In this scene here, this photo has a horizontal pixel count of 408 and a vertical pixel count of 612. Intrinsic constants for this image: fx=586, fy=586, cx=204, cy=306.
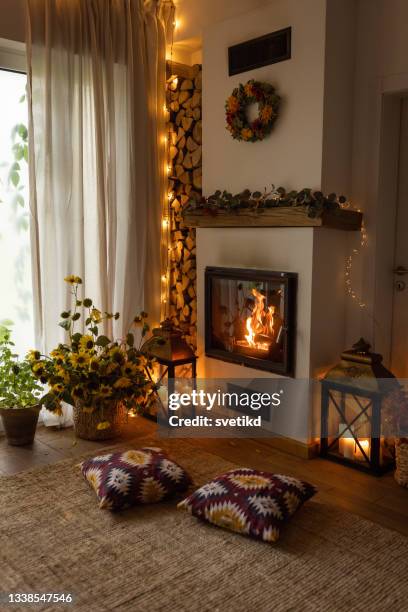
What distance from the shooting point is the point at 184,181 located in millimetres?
3809

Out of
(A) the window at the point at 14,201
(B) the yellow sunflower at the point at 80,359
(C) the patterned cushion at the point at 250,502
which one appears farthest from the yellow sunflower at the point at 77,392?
(C) the patterned cushion at the point at 250,502

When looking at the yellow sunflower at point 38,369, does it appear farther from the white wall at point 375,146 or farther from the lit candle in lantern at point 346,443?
the white wall at point 375,146

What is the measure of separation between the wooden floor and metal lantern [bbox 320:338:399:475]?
0.30ft

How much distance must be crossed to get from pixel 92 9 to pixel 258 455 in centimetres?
259

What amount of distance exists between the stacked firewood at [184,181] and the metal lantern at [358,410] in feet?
3.96

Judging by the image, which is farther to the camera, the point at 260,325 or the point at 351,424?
the point at 260,325

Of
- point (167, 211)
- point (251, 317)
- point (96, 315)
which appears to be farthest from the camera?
point (167, 211)

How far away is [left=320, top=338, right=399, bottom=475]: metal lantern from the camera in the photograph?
278 cm

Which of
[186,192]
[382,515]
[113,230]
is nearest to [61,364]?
[113,230]

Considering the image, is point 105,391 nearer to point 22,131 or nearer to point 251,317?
point 251,317

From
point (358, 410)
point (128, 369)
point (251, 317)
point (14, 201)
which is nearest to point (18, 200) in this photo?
point (14, 201)

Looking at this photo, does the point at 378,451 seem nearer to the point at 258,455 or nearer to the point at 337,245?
the point at 258,455

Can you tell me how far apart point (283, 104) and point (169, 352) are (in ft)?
4.86

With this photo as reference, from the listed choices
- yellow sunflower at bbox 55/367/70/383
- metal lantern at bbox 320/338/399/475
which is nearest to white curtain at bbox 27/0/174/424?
yellow sunflower at bbox 55/367/70/383
